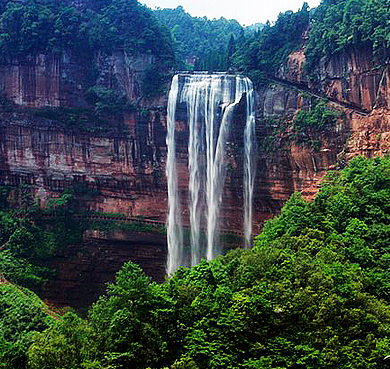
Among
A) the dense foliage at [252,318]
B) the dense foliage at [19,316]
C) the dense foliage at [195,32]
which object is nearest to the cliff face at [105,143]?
the dense foliage at [19,316]

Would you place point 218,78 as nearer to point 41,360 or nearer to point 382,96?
point 382,96

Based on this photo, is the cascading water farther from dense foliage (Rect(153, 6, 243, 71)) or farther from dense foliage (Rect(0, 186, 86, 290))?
dense foliage (Rect(153, 6, 243, 71))

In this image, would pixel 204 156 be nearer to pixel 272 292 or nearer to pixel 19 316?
pixel 19 316

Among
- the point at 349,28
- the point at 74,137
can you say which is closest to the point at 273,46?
the point at 349,28

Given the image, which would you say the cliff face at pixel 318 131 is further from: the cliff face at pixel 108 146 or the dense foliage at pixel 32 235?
the dense foliage at pixel 32 235

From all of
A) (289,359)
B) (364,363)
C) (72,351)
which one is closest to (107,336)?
(72,351)

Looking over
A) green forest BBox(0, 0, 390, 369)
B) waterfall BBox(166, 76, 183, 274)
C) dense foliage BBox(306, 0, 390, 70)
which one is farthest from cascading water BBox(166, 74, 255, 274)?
dense foliage BBox(306, 0, 390, 70)
